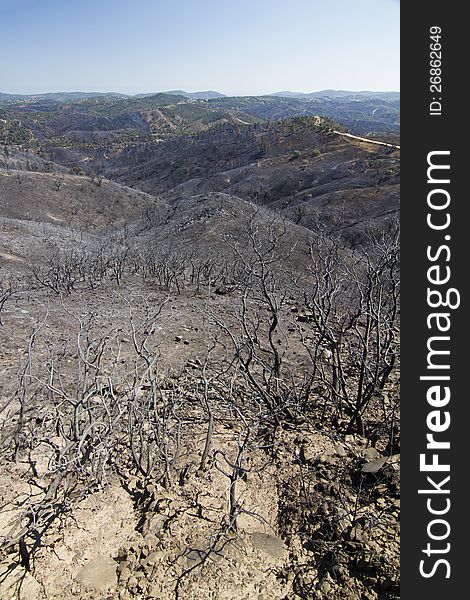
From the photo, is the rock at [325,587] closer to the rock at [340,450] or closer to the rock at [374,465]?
→ the rock at [374,465]

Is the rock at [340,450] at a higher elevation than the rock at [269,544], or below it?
higher

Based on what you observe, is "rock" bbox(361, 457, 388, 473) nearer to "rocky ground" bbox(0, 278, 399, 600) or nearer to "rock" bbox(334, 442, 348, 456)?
"rocky ground" bbox(0, 278, 399, 600)

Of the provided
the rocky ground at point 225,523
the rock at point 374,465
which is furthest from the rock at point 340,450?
the rock at point 374,465

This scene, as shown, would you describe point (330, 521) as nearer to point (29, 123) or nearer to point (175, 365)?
point (175, 365)

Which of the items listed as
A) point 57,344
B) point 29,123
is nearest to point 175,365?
point 57,344

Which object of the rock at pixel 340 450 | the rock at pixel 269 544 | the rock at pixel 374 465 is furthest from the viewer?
the rock at pixel 340 450

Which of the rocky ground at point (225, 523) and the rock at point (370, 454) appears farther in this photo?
the rock at point (370, 454)

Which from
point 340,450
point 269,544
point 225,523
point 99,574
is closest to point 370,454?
point 340,450

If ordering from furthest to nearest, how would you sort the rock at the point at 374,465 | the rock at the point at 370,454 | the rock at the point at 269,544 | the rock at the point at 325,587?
the rock at the point at 370,454
the rock at the point at 374,465
the rock at the point at 269,544
the rock at the point at 325,587
